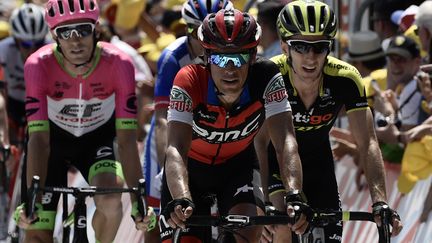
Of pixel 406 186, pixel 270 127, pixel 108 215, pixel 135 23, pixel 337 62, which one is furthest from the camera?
pixel 135 23

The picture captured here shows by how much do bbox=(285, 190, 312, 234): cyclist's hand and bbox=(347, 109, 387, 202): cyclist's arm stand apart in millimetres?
731

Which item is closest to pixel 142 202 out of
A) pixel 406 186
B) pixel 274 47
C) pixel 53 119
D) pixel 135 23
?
pixel 53 119

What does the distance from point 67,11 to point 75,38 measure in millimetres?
232

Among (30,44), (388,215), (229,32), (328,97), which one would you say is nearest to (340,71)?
(328,97)

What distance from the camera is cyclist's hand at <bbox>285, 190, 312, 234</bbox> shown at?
25.2 feet

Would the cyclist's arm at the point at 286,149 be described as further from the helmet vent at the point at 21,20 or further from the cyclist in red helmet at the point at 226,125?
the helmet vent at the point at 21,20

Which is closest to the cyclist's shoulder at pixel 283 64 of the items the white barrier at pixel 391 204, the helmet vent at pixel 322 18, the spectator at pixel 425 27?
the helmet vent at pixel 322 18

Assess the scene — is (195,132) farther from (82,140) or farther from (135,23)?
(135,23)

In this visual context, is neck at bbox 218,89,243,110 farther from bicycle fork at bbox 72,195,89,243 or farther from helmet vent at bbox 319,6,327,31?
bicycle fork at bbox 72,195,89,243

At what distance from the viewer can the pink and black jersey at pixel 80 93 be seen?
10055mm

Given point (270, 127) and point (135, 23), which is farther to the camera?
point (135, 23)

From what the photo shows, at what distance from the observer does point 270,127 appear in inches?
A: 328

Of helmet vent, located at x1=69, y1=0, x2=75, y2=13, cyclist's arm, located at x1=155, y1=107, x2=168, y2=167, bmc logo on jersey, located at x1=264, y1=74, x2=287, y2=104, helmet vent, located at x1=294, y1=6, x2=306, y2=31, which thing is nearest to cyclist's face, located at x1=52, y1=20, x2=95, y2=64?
helmet vent, located at x1=69, y1=0, x2=75, y2=13

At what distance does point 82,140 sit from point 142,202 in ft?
4.85
